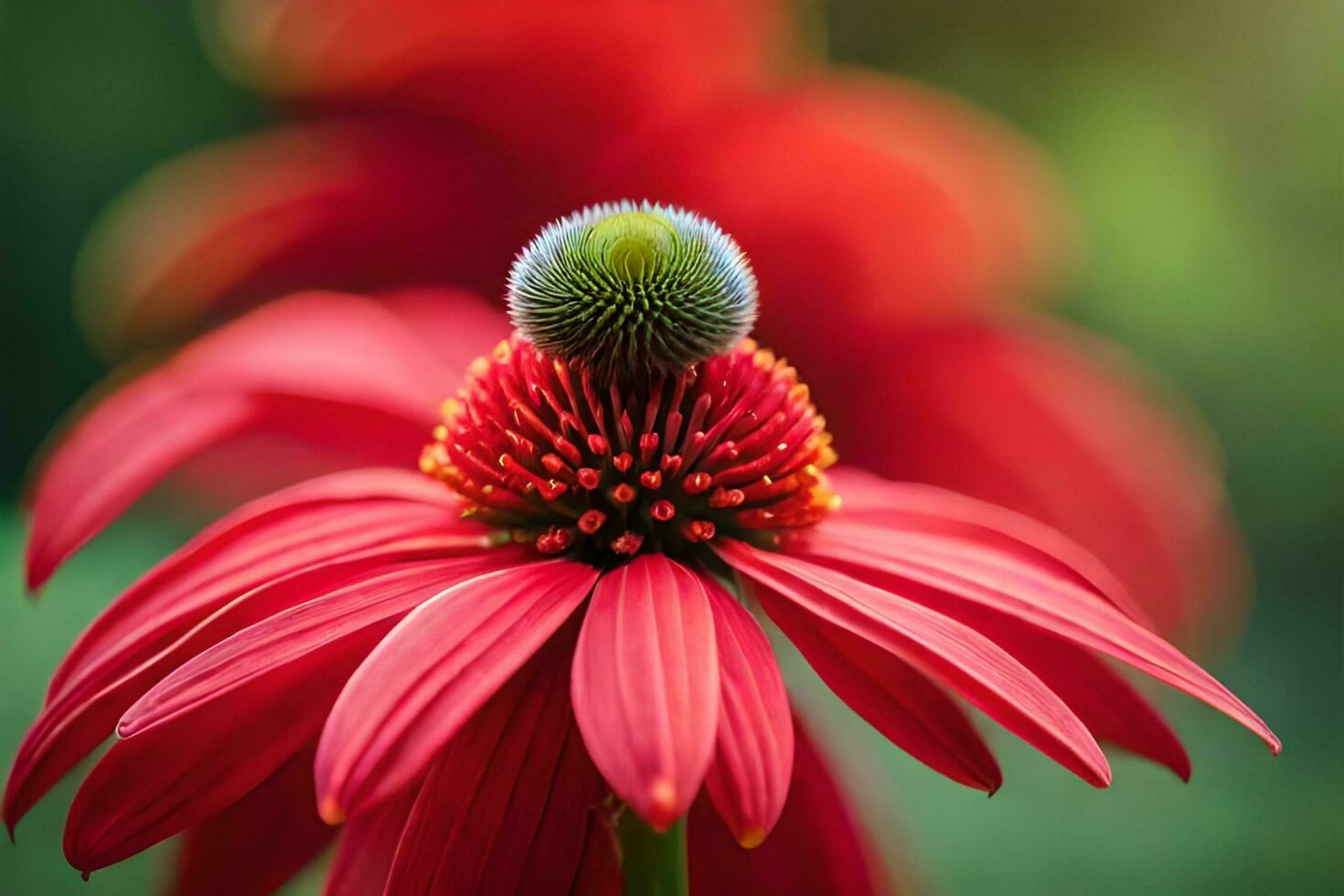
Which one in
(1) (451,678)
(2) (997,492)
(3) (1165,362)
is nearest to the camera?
(1) (451,678)

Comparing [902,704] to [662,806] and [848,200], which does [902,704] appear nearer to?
[662,806]

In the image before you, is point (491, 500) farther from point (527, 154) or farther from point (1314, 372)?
point (1314, 372)

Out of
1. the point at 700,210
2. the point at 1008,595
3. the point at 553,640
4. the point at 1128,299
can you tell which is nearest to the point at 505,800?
the point at 553,640

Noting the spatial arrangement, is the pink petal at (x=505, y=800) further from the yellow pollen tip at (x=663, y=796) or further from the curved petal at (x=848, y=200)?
the curved petal at (x=848, y=200)

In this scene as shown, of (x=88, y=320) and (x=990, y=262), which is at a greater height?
(x=990, y=262)

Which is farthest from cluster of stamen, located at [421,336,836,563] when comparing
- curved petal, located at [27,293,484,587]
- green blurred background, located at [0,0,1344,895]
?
green blurred background, located at [0,0,1344,895]

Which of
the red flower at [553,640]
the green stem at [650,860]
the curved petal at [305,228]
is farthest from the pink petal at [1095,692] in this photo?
the curved petal at [305,228]

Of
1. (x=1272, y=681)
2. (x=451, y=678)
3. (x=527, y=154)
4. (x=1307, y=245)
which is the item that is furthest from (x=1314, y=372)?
(x=451, y=678)
